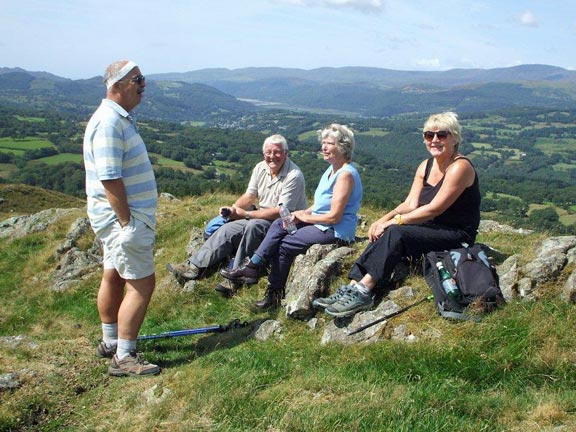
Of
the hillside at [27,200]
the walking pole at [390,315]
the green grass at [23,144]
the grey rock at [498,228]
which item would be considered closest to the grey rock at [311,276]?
the walking pole at [390,315]

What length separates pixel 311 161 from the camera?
308 ft

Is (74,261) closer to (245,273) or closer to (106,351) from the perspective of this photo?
(245,273)

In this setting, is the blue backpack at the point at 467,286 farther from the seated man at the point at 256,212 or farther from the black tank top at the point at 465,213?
the seated man at the point at 256,212

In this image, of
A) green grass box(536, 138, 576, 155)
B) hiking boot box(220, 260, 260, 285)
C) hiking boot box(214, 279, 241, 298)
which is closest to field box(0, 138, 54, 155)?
hiking boot box(214, 279, 241, 298)

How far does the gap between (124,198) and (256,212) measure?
2977mm

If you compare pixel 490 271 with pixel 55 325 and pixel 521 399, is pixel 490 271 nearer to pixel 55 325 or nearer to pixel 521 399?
pixel 521 399

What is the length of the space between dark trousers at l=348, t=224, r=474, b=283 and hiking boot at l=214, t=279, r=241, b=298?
2.31 meters

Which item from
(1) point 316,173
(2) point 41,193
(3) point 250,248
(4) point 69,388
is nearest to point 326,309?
(3) point 250,248

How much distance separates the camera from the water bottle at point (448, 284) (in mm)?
5250

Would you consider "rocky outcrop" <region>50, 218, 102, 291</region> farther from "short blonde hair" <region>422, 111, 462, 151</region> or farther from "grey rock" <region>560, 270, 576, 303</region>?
"grey rock" <region>560, 270, 576, 303</region>

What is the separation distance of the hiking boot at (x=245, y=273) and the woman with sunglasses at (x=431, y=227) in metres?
1.65

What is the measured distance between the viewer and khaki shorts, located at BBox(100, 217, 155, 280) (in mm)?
4934

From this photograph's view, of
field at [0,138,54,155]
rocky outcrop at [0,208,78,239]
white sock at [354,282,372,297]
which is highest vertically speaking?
white sock at [354,282,372,297]

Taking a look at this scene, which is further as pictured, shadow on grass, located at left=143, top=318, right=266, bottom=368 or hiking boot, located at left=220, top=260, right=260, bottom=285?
hiking boot, located at left=220, top=260, right=260, bottom=285
